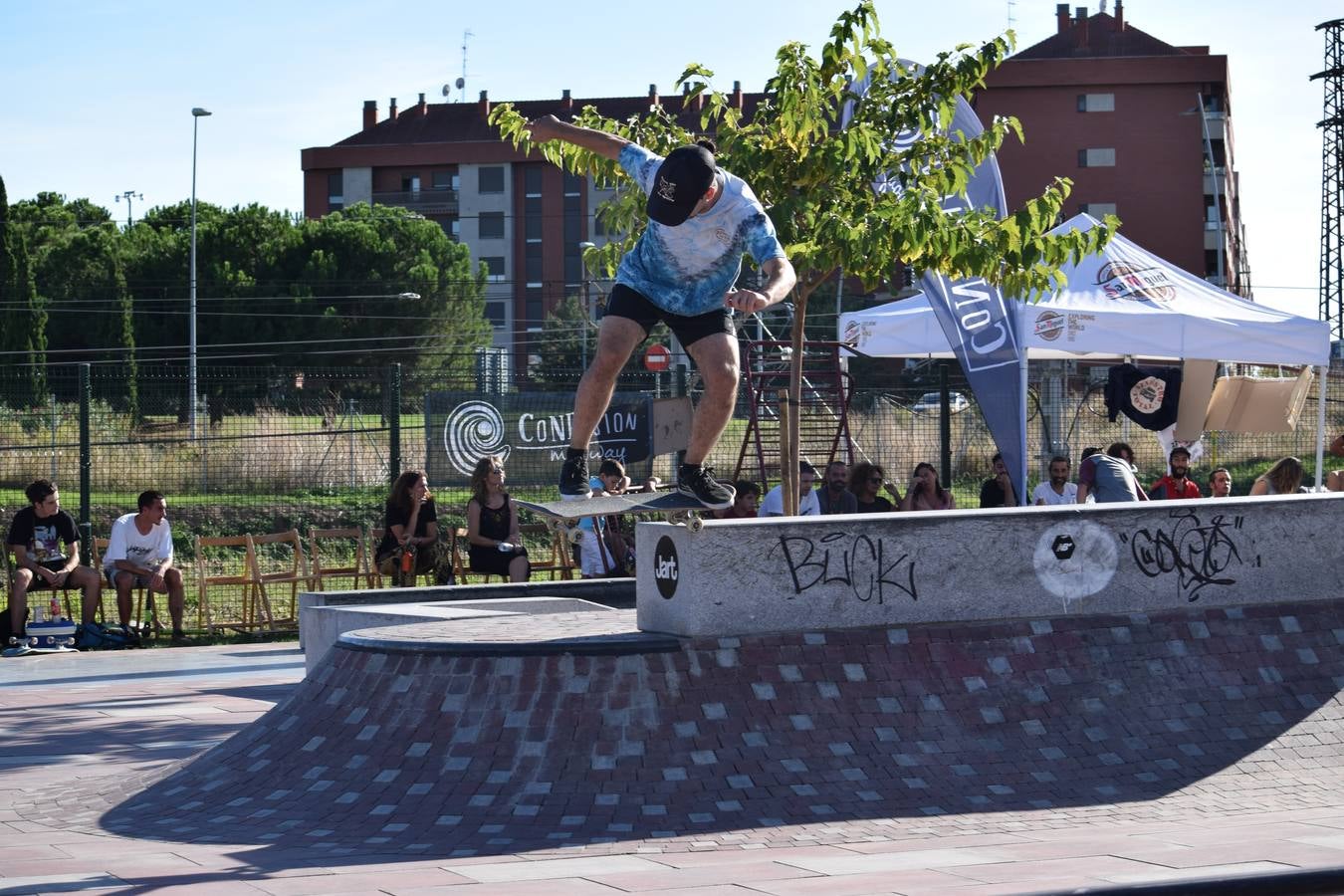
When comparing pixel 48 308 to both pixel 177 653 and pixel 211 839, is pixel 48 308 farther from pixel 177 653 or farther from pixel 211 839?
pixel 211 839

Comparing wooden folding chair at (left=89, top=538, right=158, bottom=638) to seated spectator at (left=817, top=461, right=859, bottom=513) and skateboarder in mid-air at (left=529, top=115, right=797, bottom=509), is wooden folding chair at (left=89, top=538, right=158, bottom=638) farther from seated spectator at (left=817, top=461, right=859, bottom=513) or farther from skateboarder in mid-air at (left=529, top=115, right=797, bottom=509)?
skateboarder in mid-air at (left=529, top=115, right=797, bottom=509)

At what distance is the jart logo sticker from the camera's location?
7199 millimetres

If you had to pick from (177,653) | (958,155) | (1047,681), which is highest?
(958,155)

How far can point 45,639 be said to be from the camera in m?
13.1

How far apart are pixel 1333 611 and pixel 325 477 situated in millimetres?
11969

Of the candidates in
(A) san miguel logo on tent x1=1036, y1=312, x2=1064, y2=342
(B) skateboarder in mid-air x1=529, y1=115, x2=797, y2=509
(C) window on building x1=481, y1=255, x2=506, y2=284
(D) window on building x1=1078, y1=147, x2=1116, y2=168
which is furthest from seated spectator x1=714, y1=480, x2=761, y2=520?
(C) window on building x1=481, y1=255, x2=506, y2=284

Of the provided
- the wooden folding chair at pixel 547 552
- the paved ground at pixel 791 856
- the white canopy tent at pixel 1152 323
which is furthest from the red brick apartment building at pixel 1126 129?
the paved ground at pixel 791 856

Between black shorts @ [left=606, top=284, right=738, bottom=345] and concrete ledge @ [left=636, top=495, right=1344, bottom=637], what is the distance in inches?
39.5

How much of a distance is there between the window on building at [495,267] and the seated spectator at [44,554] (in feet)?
230

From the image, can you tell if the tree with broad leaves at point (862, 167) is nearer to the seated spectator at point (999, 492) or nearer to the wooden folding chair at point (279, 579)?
the seated spectator at point (999, 492)

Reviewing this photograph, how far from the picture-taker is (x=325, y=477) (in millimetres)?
17562

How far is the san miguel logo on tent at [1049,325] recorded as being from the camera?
13367 mm

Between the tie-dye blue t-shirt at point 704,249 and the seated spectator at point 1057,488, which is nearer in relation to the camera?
the tie-dye blue t-shirt at point 704,249

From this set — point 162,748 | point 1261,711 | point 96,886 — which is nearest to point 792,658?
point 1261,711
